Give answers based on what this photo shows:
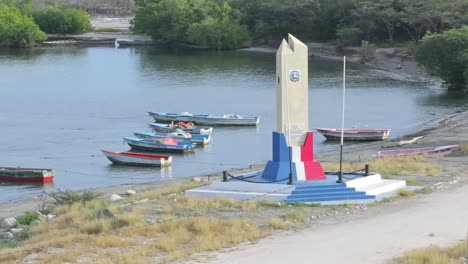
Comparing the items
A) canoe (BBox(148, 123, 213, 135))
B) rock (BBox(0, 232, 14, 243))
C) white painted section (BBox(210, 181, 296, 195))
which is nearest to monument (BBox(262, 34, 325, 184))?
white painted section (BBox(210, 181, 296, 195))

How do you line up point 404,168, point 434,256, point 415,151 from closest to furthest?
point 434,256 → point 404,168 → point 415,151

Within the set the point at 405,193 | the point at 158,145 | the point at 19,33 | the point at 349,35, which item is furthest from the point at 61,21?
the point at 405,193

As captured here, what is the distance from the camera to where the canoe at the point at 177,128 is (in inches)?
2160

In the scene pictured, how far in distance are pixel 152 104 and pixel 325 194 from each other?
46.7m

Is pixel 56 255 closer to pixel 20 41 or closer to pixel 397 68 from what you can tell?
pixel 397 68

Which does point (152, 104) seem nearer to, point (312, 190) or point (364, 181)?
point (364, 181)

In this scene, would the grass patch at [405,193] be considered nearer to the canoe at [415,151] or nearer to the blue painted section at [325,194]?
the blue painted section at [325,194]

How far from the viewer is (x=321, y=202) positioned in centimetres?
2406

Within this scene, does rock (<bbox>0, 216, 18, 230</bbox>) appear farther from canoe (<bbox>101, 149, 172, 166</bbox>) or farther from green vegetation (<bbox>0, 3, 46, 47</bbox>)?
green vegetation (<bbox>0, 3, 46, 47</bbox>)

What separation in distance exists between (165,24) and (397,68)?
Result: 1926 inches

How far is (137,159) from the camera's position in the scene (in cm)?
4641

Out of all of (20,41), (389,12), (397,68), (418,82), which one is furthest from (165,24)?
(418,82)

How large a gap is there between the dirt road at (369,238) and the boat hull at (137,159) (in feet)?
76.8

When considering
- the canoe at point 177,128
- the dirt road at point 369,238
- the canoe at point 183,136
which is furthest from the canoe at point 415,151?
the dirt road at point 369,238
